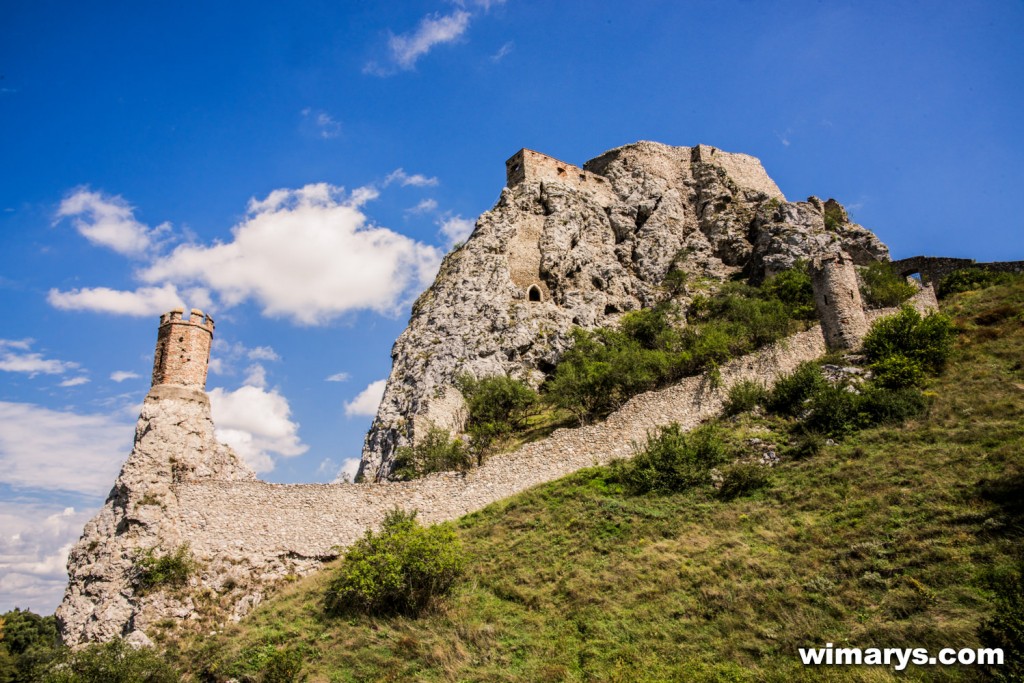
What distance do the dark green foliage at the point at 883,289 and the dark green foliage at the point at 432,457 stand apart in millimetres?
24956

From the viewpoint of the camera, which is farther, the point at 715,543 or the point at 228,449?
the point at 228,449

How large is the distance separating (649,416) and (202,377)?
57.1 feet

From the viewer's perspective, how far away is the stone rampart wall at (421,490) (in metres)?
21.0

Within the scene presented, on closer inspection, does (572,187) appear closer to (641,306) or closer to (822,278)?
(641,306)

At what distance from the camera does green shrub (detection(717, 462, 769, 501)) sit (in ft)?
66.8

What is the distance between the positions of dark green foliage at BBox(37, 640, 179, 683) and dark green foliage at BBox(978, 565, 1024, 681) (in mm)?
17377

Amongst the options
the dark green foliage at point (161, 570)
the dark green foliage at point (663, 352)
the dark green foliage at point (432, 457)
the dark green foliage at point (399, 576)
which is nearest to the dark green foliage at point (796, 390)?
the dark green foliage at point (663, 352)

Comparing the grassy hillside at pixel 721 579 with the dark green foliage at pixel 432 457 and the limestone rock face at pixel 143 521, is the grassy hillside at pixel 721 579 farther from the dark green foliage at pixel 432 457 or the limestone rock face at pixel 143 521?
the dark green foliage at pixel 432 457

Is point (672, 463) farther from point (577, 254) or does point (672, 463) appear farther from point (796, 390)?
point (577, 254)

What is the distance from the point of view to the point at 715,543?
17.1m

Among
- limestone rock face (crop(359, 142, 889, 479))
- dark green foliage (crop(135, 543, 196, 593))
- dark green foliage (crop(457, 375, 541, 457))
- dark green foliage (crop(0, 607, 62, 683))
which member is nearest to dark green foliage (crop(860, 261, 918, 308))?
limestone rock face (crop(359, 142, 889, 479))

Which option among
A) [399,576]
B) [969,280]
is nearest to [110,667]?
[399,576]

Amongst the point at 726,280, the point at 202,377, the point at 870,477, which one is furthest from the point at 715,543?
the point at 726,280

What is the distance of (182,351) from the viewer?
933 inches
